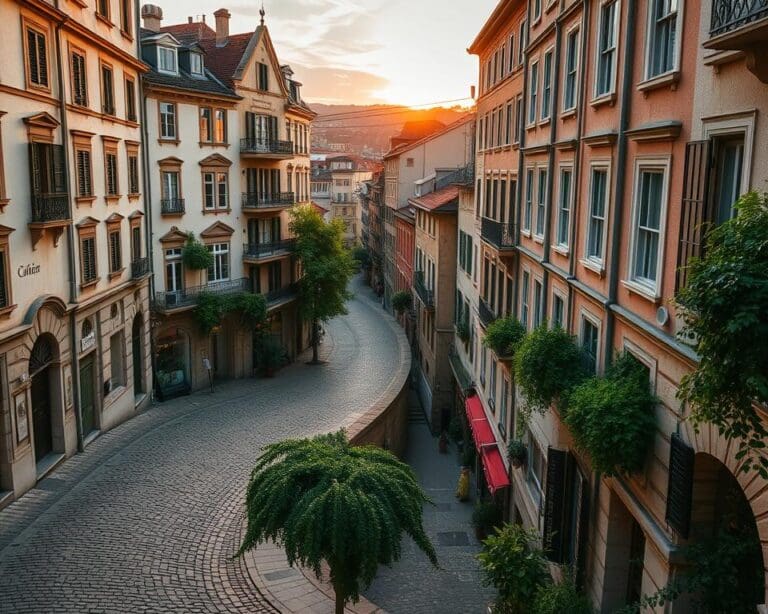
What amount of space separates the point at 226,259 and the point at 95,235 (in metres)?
13.3

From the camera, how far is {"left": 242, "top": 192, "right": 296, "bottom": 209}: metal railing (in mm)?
38781

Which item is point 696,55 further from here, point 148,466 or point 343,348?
point 343,348

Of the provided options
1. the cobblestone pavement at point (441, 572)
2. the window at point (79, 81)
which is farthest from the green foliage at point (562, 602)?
the window at point (79, 81)

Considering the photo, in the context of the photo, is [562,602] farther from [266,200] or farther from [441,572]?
[266,200]

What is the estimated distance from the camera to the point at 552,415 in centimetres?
1717

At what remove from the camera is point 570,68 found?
17297 millimetres

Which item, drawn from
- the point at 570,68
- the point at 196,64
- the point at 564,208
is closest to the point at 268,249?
the point at 196,64

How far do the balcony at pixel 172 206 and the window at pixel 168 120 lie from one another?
296 centimetres

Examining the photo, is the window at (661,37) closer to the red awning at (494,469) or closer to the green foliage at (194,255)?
the red awning at (494,469)

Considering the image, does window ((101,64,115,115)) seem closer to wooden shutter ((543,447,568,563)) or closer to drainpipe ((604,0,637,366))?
drainpipe ((604,0,637,366))

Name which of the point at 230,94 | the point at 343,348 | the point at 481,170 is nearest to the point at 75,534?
the point at 481,170

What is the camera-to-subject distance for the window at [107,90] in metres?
25.6

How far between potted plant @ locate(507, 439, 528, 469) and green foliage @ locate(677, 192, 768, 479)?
1354 centimetres

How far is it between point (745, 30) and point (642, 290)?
5.23 metres
